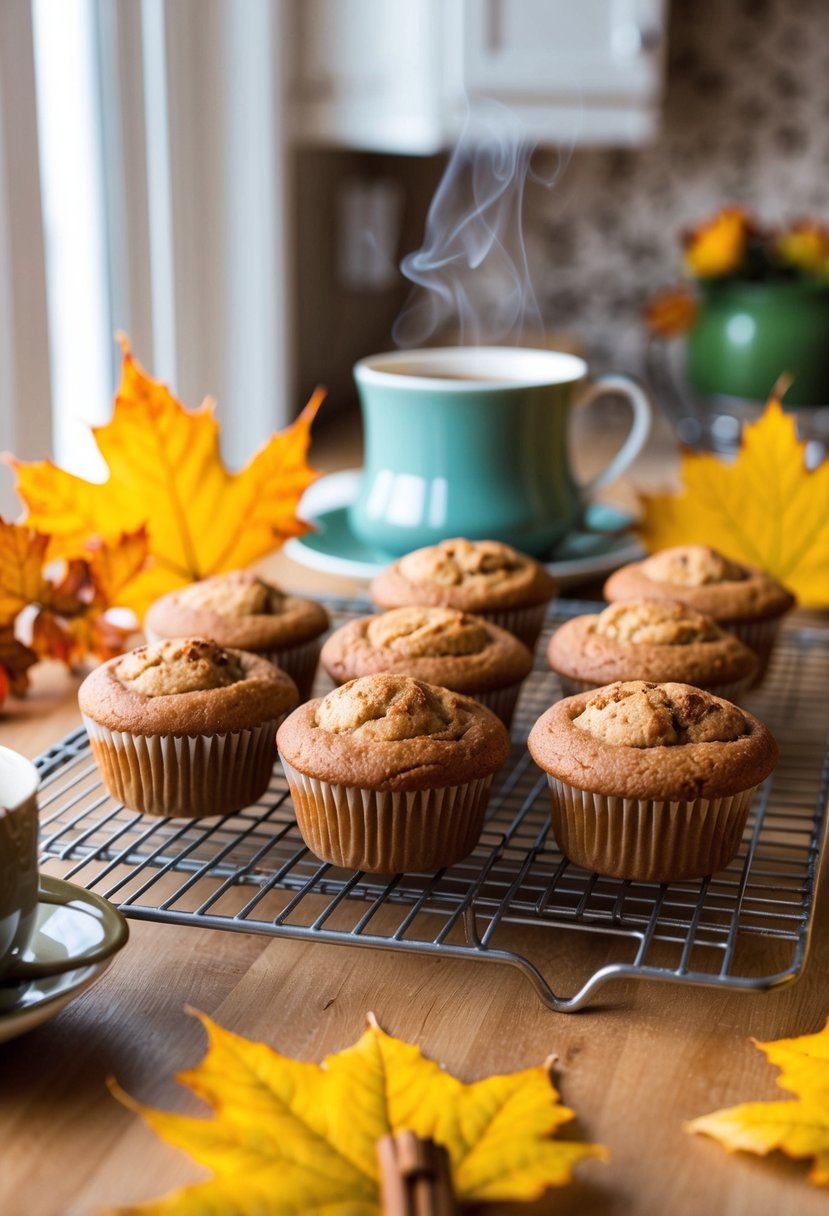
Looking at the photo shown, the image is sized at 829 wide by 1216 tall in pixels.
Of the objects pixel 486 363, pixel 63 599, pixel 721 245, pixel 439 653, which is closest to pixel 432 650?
pixel 439 653

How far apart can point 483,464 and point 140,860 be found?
0.67m

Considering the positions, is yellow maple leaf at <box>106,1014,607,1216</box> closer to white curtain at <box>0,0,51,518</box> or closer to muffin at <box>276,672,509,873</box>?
muffin at <box>276,672,509,873</box>

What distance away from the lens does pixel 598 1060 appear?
0.74 metres

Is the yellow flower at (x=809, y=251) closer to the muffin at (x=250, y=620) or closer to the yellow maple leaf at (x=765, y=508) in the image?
the yellow maple leaf at (x=765, y=508)

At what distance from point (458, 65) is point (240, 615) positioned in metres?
1.25

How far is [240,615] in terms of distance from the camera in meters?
1.15

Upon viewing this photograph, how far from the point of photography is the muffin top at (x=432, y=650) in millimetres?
1056

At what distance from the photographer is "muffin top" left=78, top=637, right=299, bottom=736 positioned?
95cm

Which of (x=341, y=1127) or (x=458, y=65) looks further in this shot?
(x=458, y=65)

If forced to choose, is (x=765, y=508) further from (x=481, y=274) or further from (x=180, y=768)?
(x=481, y=274)

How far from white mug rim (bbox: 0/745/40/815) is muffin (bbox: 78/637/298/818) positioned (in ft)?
0.63

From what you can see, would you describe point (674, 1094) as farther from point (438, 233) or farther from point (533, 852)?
point (438, 233)

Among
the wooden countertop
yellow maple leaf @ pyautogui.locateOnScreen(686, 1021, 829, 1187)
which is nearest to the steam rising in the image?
the wooden countertop

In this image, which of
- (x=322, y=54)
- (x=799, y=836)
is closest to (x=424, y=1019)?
(x=799, y=836)
